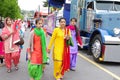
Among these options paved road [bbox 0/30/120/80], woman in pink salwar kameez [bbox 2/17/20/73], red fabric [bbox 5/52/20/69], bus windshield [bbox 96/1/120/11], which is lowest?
paved road [bbox 0/30/120/80]

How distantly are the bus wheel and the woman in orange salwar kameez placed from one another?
4.62m

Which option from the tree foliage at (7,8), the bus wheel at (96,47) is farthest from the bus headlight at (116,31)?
the tree foliage at (7,8)

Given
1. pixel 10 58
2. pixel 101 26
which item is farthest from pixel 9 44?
pixel 101 26

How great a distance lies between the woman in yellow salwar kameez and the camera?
29.2 feet

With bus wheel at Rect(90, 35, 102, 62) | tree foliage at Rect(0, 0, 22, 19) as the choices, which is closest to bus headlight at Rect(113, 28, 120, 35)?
bus wheel at Rect(90, 35, 102, 62)

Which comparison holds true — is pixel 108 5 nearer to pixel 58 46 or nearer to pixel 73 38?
pixel 73 38

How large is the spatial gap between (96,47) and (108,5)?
251 centimetres

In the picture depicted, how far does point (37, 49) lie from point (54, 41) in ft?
3.06

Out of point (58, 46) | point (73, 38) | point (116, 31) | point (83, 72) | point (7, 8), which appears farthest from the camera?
point (7, 8)

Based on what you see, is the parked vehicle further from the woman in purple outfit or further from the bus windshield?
the woman in purple outfit

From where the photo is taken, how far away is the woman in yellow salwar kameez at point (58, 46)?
29.2 ft

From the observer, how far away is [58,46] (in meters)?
8.98

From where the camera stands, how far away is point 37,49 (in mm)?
8195

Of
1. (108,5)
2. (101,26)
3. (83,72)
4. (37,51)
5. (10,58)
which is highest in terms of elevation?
(108,5)
